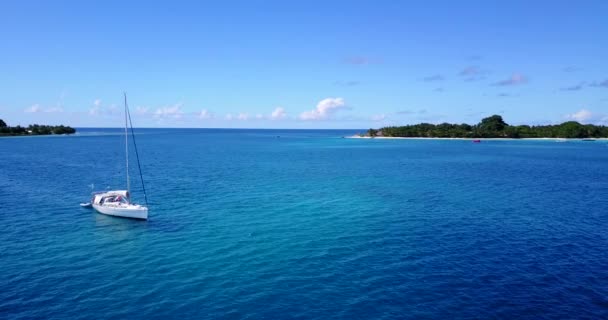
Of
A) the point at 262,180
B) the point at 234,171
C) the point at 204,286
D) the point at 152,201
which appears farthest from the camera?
the point at 234,171

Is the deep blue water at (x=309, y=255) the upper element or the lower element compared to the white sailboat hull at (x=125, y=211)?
lower

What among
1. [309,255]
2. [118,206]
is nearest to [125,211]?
[118,206]

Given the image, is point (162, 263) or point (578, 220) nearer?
point (162, 263)

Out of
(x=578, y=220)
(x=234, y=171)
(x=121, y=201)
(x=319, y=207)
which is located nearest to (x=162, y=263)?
(x=121, y=201)

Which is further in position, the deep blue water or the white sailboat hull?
the white sailboat hull

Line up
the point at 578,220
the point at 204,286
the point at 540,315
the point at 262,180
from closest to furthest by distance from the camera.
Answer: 1. the point at 540,315
2. the point at 204,286
3. the point at 578,220
4. the point at 262,180

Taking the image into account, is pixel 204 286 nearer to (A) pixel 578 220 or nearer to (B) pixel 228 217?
(B) pixel 228 217

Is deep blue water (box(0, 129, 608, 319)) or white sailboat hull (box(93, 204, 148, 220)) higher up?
white sailboat hull (box(93, 204, 148, 220))

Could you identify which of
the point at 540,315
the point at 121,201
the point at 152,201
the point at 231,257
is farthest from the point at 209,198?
Result: the point at 540,315
